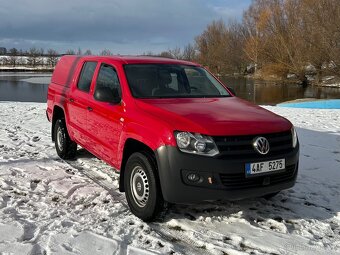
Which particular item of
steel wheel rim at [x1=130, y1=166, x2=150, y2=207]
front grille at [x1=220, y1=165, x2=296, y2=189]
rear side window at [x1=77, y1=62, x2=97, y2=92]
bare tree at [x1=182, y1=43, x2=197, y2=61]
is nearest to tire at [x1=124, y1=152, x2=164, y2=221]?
steel wheel rim at [x1=130, y1=166, x2=150, y2=207]

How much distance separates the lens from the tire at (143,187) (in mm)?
4191

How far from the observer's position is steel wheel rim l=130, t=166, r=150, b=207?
4.36 meters

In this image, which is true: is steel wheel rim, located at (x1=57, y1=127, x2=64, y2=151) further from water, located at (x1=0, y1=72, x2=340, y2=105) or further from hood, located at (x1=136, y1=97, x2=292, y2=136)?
water, located at (x1=0, y1=72, x2=340, y2=105)

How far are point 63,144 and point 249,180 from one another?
395 centimetres

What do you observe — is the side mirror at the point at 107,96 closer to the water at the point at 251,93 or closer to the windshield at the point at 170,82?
the windshield at the point at 170,82

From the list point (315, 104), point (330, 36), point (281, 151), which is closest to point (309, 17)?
point (330, 36)

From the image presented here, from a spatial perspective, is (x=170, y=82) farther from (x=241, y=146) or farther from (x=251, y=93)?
(x=251, y=93)

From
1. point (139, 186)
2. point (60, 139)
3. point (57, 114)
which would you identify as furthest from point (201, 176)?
point (57, 114)

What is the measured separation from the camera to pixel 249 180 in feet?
13.5

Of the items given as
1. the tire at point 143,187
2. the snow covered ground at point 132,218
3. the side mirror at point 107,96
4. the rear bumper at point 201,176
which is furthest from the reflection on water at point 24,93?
the rear bumper at point 201,176

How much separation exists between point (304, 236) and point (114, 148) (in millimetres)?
2414

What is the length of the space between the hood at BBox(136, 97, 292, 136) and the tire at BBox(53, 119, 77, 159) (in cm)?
271

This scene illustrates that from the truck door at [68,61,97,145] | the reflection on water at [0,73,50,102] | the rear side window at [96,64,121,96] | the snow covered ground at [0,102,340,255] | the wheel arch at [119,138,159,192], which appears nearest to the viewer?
the snow covered ground at [0,102,340,255]

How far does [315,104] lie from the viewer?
2073 centimetres
